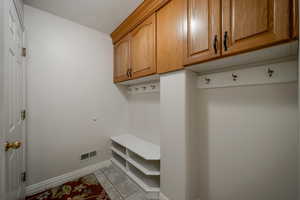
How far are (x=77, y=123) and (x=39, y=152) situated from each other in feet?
1.90

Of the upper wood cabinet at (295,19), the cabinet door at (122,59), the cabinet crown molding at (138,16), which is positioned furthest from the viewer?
the cabinet door at (122,59)

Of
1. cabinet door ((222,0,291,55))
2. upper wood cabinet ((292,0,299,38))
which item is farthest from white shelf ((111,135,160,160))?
upper wood cabinet ((292,0,299,38))

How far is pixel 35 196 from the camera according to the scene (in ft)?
5.06

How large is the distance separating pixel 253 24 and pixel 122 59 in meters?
1.76

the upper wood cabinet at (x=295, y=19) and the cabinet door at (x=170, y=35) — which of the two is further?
the cabinet door at (x=170, y=35)

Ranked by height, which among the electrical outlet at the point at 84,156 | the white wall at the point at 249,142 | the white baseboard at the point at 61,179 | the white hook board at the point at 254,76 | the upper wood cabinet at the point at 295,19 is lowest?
the white baseboard at the point at 61,179

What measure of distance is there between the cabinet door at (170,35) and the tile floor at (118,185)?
1.64m

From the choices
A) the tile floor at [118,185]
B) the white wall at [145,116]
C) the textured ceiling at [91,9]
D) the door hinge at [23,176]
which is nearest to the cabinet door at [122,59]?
the textured ceiling at [91,9]

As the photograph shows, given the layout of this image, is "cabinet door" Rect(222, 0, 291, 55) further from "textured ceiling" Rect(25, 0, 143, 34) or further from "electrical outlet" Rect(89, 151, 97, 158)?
"electrical outlet" Rect(89, 151, 97, 158)

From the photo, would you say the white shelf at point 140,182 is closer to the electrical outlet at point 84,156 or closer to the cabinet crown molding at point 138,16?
the electrical outlet at point 84,156

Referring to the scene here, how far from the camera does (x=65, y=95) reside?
1.86 meters

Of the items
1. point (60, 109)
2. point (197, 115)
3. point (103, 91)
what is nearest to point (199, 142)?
point (197, 115)

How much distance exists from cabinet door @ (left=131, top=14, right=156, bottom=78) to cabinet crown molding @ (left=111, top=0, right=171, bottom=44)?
0.21ft

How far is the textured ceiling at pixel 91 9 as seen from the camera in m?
1.53
